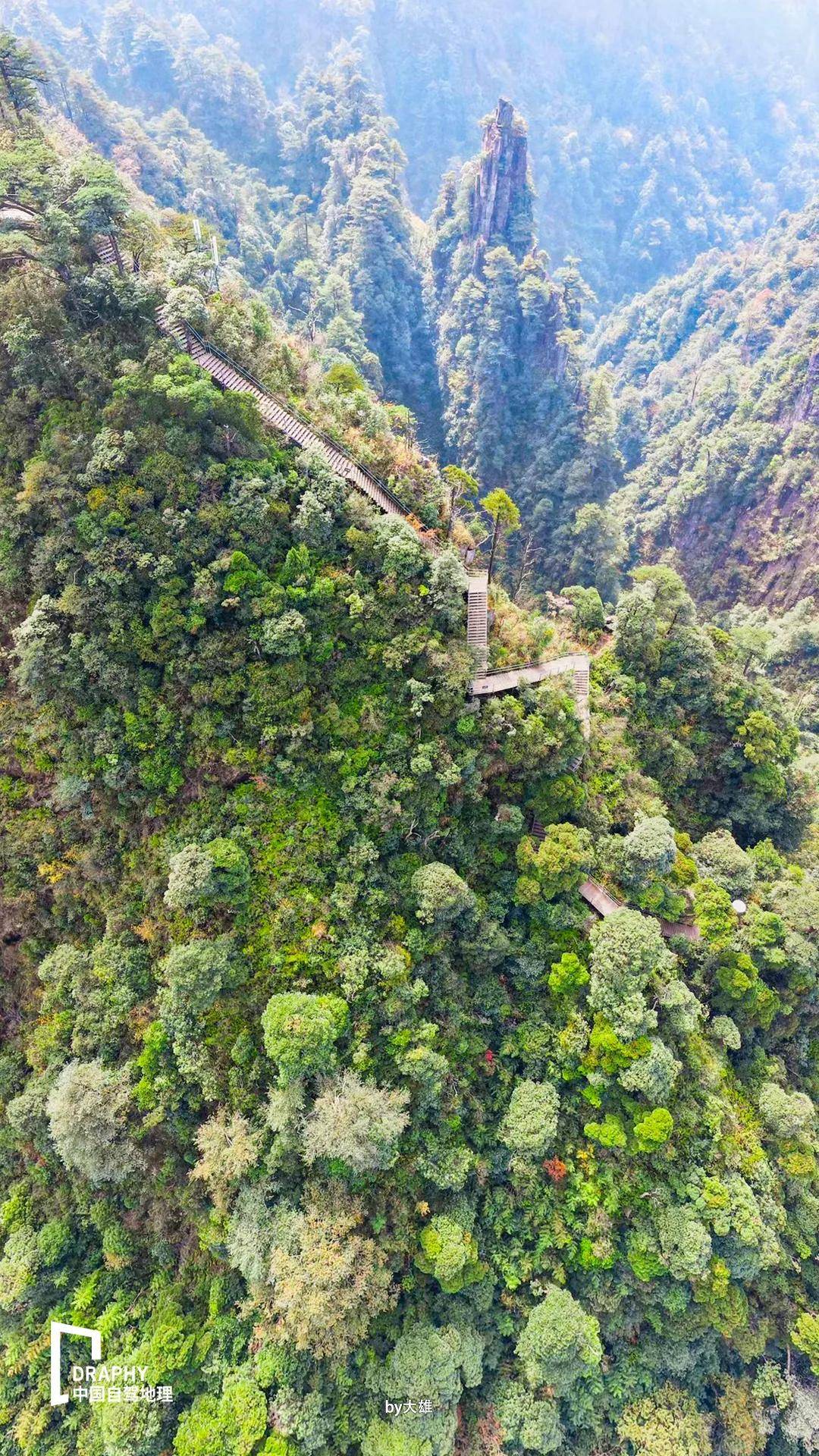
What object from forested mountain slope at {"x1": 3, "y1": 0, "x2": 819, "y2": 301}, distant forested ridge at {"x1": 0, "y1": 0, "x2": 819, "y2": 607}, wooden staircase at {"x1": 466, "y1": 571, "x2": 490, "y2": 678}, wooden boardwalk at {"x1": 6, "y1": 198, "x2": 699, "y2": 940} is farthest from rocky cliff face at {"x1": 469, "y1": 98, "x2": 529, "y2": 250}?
wooden staircase at {"x1": 466, "y1": 571, "x2": 490, "y2": 678}

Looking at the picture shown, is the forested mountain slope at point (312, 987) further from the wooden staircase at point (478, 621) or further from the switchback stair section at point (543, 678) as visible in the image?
the wooden staircase at point (478, 621)

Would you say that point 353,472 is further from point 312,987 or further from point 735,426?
point 735,426

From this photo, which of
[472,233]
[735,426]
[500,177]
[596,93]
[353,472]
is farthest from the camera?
[596,93]

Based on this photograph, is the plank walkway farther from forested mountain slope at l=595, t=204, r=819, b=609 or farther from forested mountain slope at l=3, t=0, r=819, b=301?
forested mountain slope at l=3, t=0, r=819, b=301

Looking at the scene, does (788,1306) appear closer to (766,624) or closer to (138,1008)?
(138,1008)

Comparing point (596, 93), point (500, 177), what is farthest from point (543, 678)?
point (596, 93)

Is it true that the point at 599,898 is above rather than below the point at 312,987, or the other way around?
above

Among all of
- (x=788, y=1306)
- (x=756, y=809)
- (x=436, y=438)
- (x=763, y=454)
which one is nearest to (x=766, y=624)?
(x=763, y=454)
